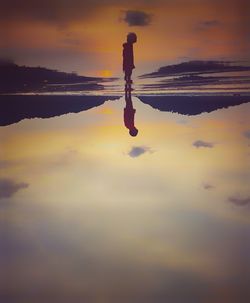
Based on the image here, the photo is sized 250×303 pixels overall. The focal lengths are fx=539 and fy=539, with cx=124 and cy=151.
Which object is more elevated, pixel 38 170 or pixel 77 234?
pixel 38 170

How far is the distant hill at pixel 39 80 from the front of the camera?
2236 millimetres

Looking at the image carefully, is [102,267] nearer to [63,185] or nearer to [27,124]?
[63,185]

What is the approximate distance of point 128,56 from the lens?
2227mm

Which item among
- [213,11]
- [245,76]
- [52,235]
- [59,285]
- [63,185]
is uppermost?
[213,11]

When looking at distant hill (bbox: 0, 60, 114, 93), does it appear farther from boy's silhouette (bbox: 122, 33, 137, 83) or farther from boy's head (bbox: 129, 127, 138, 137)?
boy's head (bbox: 129, 127, 138, 137)

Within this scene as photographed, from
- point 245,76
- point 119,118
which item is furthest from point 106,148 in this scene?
point 245,76

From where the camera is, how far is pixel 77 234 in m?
2.25

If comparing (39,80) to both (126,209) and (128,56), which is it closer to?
(128,56)

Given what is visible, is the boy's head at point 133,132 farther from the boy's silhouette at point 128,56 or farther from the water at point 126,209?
the boy's silhouette at point 128,56

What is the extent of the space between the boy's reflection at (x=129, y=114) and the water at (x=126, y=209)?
0.02 metres

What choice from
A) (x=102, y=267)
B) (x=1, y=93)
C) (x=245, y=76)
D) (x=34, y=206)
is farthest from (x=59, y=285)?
(x=245, y=76)

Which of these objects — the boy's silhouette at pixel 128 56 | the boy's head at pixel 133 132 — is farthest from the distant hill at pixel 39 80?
the boy's head at pixel 133 132

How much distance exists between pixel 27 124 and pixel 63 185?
295 mm

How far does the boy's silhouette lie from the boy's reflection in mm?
49
